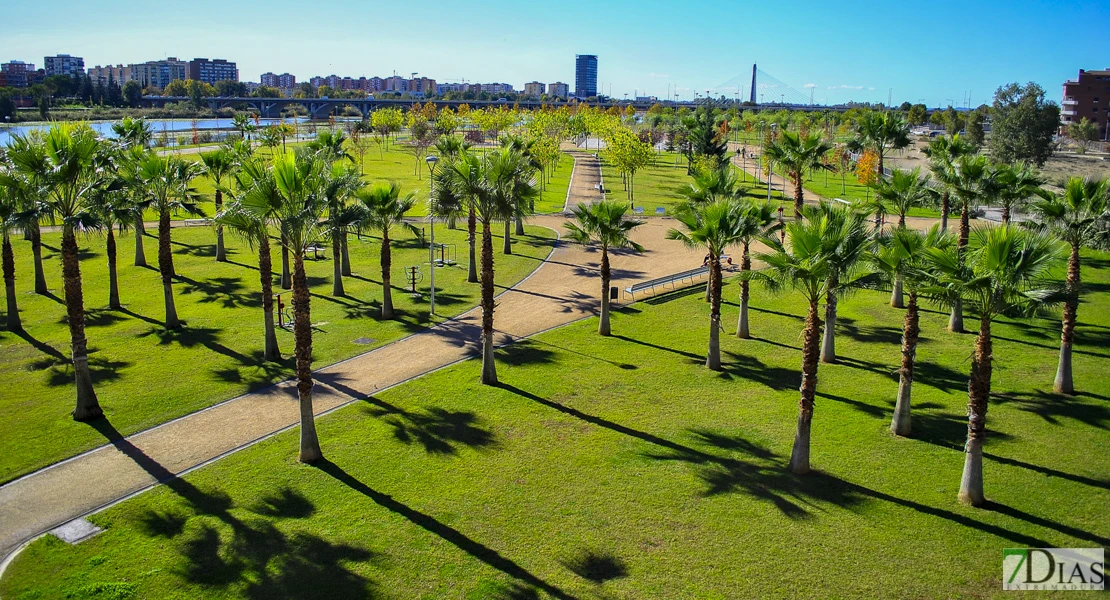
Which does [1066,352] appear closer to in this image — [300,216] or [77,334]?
[300,216]

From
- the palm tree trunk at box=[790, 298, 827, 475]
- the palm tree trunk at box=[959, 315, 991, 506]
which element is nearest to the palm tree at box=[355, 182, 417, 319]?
the palm tree trunk at box=[790, 298, 827, 475]

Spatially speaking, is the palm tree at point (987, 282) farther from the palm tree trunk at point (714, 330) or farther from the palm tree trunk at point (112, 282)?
the palm tree trunk at point (112, 282)

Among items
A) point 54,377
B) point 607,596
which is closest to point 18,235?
point 54,377

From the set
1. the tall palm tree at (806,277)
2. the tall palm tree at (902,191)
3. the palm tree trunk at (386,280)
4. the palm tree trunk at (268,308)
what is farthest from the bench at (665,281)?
the tall palm tree at (806,277)

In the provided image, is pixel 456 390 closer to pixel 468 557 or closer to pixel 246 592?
pixel 468 557

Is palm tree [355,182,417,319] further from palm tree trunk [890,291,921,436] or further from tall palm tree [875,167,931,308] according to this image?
tall palm tree [875,167,931,308]

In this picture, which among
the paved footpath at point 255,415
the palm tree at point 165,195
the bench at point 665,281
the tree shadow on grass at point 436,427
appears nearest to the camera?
the paved footpath at point 255,415

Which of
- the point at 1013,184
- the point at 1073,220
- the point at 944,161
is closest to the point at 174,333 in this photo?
the point at 1073,220
